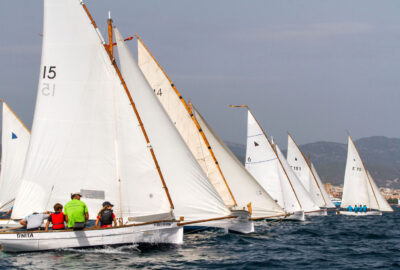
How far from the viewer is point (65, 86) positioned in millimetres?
30453

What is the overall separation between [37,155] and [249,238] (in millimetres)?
12710

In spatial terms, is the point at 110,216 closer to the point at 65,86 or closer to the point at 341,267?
the point at 65,86

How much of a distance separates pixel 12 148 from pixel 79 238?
82.9 ft

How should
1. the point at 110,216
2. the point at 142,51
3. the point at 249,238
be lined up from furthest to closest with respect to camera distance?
the point at 142,51 < the point at 249,238 < the point at 110,216

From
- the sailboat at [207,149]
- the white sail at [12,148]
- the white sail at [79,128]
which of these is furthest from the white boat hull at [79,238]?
the white sail at [12,148]

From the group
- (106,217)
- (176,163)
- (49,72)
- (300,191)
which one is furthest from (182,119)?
(300,191)

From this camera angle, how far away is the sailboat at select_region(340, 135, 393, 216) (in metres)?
85.4

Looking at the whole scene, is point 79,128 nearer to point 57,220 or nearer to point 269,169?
point 57,220

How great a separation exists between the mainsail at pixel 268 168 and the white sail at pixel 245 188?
51.7 feet

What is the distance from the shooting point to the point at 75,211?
27469 mm

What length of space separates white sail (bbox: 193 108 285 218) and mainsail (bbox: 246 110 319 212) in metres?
15.8

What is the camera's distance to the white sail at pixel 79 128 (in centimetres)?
3002

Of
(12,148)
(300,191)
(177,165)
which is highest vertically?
(12,148)

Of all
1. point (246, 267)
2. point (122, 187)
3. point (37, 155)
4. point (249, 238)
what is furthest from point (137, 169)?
point (249, 238)
